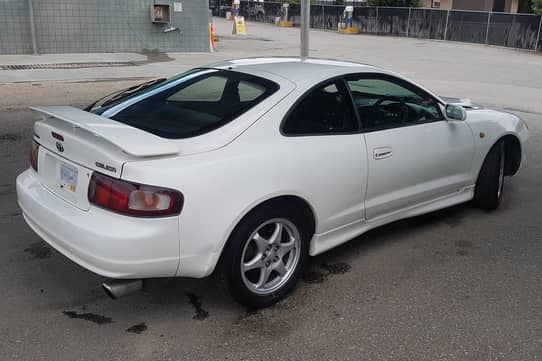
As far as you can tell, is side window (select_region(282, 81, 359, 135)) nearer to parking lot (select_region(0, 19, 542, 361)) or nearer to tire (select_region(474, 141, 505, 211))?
parking lot (select_region(0, 19, 542, 361))

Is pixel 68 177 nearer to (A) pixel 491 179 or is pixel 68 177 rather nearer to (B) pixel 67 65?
(A) pixel 491 179

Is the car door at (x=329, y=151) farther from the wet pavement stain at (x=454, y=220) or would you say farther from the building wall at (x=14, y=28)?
the building wall at (x=14, y=28)

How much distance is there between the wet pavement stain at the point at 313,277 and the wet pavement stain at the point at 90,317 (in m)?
1.36

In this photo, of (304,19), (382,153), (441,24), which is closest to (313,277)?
(382,153)

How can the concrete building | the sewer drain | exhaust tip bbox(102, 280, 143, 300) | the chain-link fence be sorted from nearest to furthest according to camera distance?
exhaust tip bbox(102, 280, 143, 300), the sewer drain, the chain-link fence, the concrete building

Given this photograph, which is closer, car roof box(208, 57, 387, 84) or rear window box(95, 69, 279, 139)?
rear window box(95, 69, 279, 139)

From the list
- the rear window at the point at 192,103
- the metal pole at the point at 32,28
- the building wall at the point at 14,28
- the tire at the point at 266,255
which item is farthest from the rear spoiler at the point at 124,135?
the building wall at the point at 14,28

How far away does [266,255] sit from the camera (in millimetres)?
3434

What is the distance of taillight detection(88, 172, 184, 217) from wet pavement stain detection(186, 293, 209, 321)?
819 millimetres

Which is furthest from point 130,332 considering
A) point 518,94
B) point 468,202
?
point 518,94

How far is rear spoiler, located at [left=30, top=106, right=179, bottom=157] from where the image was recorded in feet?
9.59

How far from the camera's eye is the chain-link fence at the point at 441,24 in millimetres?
26172

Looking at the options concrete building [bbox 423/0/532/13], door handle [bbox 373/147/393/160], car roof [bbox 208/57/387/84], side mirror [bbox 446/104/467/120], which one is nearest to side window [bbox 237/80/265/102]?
car roof [bbox 208/57/387/84]

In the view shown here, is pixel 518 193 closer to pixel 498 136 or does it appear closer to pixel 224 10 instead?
pixel 498 136
